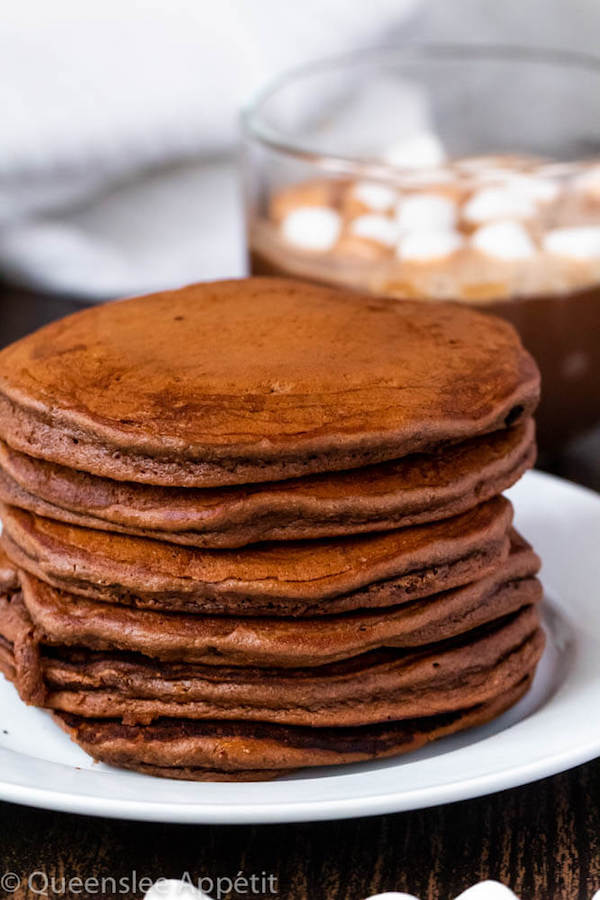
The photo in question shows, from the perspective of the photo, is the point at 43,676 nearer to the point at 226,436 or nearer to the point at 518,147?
the point at 226,436

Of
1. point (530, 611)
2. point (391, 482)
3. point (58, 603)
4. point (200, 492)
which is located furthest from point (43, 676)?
point (530, 611)

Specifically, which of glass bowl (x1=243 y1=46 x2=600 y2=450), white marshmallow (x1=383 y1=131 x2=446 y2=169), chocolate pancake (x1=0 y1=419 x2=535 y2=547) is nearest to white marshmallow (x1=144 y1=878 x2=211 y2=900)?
chocolate pancake (x1=0 y1=419 x2=535 y2=547)

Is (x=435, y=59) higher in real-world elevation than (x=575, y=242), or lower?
higher

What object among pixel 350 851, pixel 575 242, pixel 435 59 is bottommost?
pixel 350 851

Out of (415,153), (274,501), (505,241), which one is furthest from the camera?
(415,153)

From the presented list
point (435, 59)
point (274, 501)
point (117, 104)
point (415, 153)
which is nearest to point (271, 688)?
point (274, 501)

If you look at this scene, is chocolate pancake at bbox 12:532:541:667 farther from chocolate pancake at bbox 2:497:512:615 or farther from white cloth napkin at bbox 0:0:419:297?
white cloth napkin at bbox 0:0:419:297

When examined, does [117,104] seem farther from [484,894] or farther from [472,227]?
[484,894]

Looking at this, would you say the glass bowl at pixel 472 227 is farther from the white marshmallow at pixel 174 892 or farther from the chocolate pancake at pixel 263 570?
the white marshmallow at pixel 174 892
